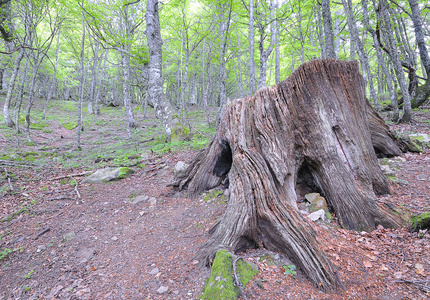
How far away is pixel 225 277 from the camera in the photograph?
7.70ft

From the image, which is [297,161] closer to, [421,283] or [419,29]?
[421,283]

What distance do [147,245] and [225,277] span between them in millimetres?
1984

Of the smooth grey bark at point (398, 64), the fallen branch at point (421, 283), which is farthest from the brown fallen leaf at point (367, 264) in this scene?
the smooth grey bark at point (398, 64)

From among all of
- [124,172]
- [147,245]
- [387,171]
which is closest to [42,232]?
[147,245]

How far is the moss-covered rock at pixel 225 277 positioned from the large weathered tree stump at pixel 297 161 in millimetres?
285

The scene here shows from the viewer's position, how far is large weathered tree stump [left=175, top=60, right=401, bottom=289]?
2.99m

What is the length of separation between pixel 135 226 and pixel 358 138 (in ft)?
16.4

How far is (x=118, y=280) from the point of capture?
2.98 metres

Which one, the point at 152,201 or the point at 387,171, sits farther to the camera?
the point at 152,201

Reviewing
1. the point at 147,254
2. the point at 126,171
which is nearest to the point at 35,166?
the point at 126,171

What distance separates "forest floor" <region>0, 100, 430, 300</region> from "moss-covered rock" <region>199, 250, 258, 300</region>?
0.39 feet

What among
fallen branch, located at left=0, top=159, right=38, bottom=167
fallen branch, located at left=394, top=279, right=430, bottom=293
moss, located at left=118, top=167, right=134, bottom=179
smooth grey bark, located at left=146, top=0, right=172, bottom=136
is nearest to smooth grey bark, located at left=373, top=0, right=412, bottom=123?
fallen branch, located at left=394, top=279, right=430, bottom=293

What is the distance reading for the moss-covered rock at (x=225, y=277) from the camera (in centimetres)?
223

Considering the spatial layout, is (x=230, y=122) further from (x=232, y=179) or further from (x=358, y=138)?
(x=358, y=138)
